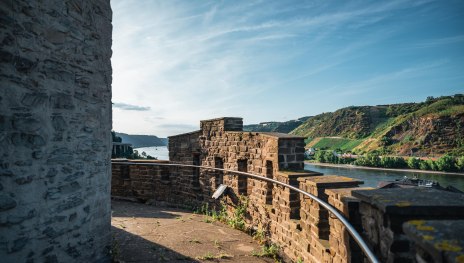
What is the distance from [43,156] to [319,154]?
8283 centimetres

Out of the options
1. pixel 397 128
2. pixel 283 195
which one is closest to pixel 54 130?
pixel 283 195

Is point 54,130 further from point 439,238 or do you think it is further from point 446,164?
point 446,164

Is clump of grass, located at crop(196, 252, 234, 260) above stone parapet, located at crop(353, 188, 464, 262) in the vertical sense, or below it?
below

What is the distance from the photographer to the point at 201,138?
28.0ft

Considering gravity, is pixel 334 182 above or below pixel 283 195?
above

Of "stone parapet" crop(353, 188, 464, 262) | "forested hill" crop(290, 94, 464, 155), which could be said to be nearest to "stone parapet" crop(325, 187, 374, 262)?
"stone parapet" crop(353, 188, 464, 262)

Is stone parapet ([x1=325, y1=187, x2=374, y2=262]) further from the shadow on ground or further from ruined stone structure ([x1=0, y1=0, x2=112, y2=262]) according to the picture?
ruined stone structure ([x1=0, y1=0, x2=112, y2=262])

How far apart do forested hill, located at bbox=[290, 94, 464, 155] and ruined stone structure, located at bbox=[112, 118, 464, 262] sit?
231 ft

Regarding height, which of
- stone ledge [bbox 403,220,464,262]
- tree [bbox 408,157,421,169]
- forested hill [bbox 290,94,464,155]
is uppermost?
forested hill [bbox 290,94,464,155]

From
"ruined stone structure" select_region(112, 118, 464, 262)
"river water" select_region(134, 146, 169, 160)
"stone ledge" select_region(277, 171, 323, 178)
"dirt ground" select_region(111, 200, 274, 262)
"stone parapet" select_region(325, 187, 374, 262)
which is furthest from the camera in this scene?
"river water" select_region(134, 146, 169, 160)

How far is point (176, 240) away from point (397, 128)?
8786 cm

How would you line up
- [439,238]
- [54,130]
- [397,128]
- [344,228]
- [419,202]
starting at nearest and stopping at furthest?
1. [439,238]
2. [419,202]
3. [344,228]
4. [54,130]
5. [397,128]

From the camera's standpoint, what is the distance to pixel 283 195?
525 centimetres

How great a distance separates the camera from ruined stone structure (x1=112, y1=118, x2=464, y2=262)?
1811 mm
